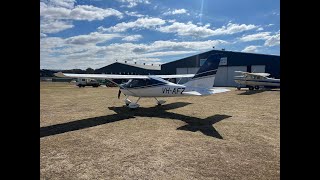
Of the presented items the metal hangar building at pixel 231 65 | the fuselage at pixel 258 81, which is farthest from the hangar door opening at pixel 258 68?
the fuselage at pixel 258 81

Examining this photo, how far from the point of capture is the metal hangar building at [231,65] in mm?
43425

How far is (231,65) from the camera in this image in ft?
159

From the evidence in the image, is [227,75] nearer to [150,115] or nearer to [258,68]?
[258,68]

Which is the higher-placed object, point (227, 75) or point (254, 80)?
point (227, 75)

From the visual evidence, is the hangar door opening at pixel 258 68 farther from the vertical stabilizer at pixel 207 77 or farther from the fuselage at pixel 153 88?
the fuselage at pixel 153 88

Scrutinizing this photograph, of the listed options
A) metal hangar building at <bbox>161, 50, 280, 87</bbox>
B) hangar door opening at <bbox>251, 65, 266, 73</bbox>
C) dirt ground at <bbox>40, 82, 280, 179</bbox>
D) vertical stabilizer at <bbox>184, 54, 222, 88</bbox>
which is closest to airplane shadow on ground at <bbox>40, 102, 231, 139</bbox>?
Answer: dirt ground at <bbox>40, 82, 280, 179</bbox>

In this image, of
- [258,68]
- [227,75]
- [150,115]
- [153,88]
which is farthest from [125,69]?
[150,115]

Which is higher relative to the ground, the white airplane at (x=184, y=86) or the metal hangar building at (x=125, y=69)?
the metal hangar building at (x=125, y=69)
